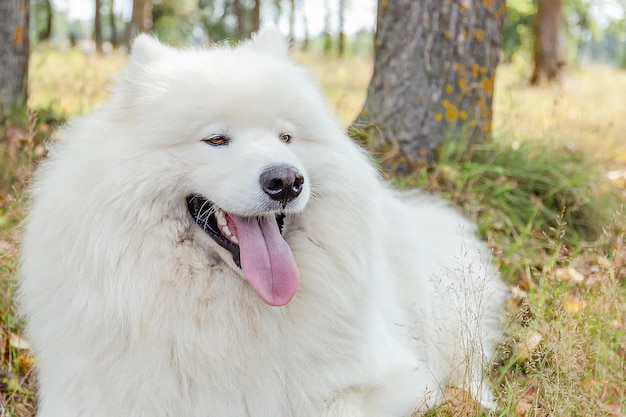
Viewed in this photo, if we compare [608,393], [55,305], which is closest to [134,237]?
[55,305]

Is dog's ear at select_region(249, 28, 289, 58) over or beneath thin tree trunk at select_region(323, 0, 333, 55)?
over

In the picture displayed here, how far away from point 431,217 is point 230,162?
1.99 metres

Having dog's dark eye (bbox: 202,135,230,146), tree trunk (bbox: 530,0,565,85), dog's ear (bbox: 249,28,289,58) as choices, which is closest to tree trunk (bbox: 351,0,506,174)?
dog's ear (bbox: 249,28,289,58)

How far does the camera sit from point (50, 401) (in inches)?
101

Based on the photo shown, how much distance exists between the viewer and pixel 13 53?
5.87 m

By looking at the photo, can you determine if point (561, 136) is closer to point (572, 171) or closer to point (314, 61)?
point (572, 171)

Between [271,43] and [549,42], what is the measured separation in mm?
13422

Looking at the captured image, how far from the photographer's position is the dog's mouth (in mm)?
2449

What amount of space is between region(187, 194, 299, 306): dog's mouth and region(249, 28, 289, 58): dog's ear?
2.54 feet

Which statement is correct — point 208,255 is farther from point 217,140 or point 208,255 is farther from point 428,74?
point 428,74

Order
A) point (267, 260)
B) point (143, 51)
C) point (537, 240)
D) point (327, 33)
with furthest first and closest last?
point (327, 33) < point (537, 240) < point (143, 51) < point (267, 260)

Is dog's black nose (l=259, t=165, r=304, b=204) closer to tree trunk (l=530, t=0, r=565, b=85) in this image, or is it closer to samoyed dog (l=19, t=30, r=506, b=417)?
samoyed dog (l=19, t=30, r=506, b=417)

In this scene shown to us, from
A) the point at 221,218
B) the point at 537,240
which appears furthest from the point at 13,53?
the point at 537,240

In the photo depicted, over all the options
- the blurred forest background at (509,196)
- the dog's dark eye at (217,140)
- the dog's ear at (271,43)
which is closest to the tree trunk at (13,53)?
the blurred forest background at (509,196)
